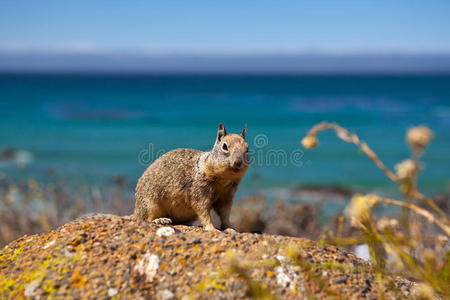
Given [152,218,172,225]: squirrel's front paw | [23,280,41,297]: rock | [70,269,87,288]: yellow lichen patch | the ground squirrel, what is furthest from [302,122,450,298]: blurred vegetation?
[152,218,172,225]: squirrel's front paw

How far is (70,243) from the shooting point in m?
3.44

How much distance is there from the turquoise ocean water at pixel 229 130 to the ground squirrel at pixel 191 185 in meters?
0.57

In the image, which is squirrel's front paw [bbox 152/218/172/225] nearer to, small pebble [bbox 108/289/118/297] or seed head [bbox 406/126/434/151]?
small pebble [bbox 108/289/118/297]

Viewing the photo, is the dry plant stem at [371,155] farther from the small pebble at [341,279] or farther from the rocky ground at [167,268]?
the small pebble at [341,279]

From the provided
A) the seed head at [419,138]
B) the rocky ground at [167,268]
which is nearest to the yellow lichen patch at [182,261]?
the rocky ground at [167,268]

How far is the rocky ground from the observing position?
292 centimetres

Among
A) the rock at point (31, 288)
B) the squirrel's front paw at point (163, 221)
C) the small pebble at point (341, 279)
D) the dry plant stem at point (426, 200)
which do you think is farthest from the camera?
the squirrel's front paw at point (163, 221)

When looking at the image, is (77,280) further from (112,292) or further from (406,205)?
(406,205)

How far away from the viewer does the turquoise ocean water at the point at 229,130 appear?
1730 centimetres

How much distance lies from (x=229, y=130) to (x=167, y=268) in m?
17.0

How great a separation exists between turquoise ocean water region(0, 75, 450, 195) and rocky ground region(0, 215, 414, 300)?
184 cm

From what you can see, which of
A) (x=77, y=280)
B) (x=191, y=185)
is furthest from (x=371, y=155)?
(x=191, y=185)

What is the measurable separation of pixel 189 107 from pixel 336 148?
942 inches

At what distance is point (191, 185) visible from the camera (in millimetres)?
4797
